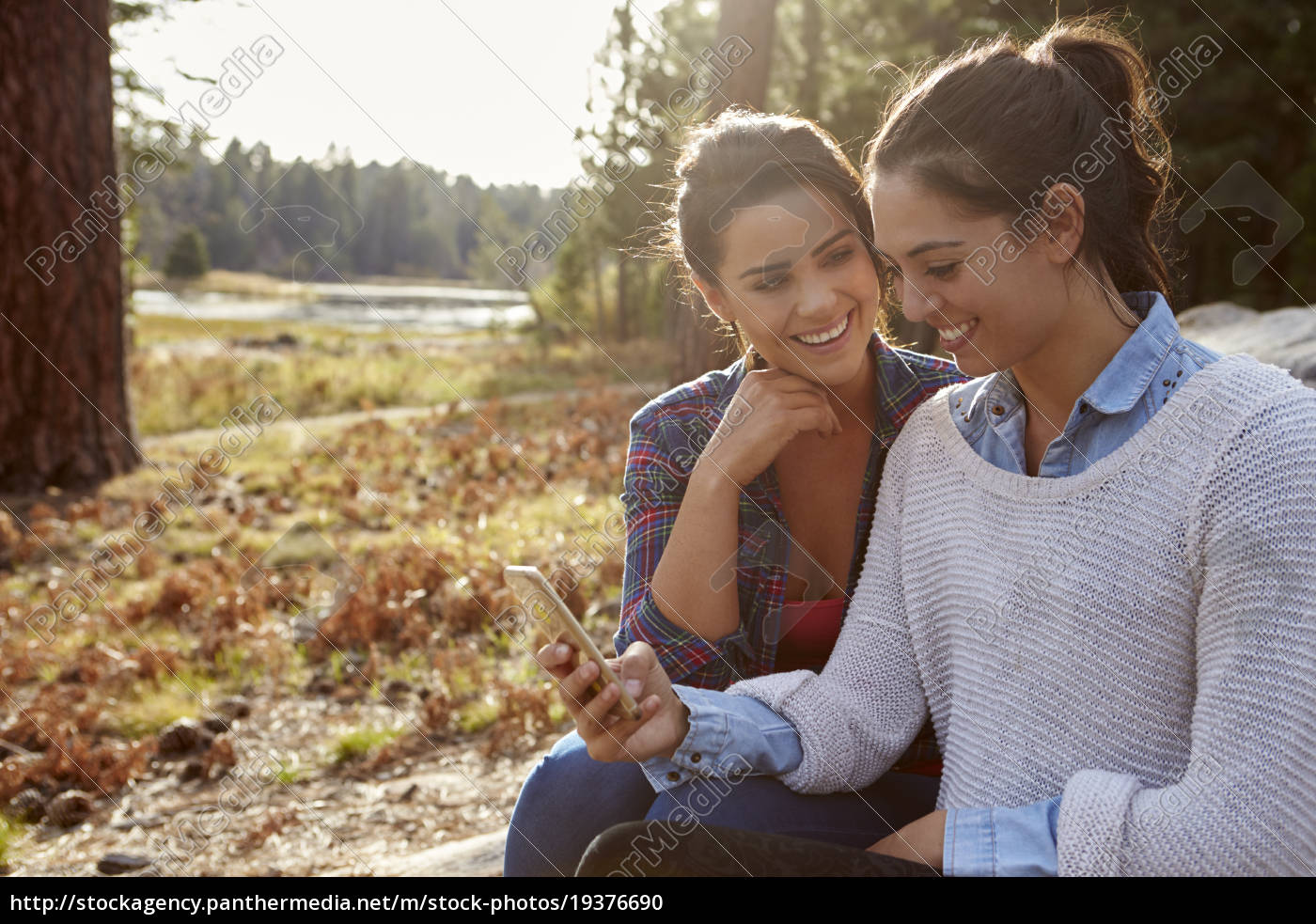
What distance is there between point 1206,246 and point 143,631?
20.1 metres

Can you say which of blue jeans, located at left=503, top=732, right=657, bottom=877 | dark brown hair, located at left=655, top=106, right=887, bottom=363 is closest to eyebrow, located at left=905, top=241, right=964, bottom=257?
dark brown hair, located at left=655, top=106, right=887, bottom=363

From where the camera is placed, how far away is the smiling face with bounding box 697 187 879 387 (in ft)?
7.50

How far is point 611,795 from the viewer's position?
202cm

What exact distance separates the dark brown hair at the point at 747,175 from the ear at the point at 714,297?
0.05ft

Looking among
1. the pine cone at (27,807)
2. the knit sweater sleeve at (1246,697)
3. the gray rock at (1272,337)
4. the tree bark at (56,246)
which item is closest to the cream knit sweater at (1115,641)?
the knit sweater sleeve at (1246,697)

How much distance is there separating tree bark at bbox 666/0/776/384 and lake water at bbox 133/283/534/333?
89.3 ft

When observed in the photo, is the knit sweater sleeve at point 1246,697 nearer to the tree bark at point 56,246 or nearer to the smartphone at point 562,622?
the smartphone at point 562,622

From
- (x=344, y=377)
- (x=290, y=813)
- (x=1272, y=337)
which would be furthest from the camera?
(x=344, y=377)

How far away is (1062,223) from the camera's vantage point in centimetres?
165

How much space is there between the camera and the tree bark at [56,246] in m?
6.76

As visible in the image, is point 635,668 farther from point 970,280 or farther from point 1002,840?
point 970,280

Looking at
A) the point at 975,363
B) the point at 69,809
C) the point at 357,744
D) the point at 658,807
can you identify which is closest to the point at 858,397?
the point at 975,363

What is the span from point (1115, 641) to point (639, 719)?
0.78 metres

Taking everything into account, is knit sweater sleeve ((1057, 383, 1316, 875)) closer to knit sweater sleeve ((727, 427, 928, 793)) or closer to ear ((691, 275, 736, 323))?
knit sweater sleeve ((727, 427, 928, 793))
